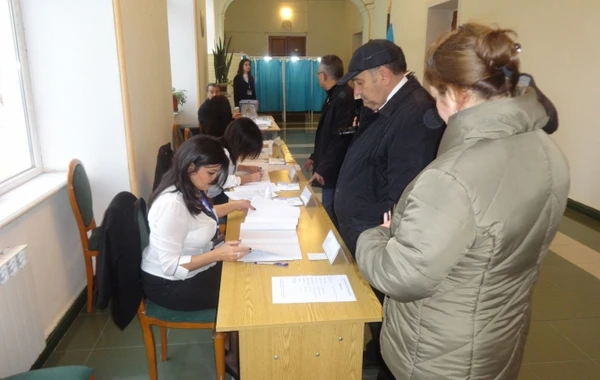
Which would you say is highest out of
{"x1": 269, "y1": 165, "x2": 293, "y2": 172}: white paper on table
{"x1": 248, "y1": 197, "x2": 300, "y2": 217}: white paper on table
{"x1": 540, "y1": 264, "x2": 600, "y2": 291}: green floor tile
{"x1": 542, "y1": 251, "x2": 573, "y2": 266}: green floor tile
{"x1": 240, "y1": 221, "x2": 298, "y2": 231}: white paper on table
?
{"x1": 269, "y1": 165, "x2": 293, "y2": 172}: white paper on table

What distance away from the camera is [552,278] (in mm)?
2939

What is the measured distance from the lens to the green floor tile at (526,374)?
6.53 ft

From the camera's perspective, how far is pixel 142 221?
175 centimetres

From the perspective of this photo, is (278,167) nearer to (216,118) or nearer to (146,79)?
(216,118)

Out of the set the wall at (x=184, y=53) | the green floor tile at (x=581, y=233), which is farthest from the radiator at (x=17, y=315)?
the wall at (x=184, y=53)

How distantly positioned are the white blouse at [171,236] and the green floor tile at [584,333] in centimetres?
196

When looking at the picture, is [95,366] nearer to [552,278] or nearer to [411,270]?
[411,270]

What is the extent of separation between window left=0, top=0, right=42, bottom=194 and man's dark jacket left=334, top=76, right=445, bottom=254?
1.62m

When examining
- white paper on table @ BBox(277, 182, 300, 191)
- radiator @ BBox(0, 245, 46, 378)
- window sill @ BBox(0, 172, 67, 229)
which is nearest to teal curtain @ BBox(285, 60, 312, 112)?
white paper on table @ BBox(277, 182, 300, 191)

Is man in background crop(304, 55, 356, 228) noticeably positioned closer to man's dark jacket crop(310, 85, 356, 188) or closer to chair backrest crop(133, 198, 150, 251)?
man's dark jacket crop(310, 85, 356, 188)

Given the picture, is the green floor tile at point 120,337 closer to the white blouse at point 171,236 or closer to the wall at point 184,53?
the white blouse at point 171,236

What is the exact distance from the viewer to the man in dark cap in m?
1.56

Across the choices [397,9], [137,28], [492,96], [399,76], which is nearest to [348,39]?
[397,9]

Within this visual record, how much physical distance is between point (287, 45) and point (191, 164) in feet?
40.4
